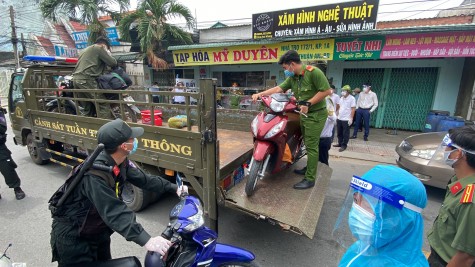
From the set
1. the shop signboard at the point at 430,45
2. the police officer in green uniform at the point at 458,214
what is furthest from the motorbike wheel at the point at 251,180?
the shop signboard at the point at 430,45

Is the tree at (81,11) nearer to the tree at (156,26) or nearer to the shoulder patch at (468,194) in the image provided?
the tree at (156,26)

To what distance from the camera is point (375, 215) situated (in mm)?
1227

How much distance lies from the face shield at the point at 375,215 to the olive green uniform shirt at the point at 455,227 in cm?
37

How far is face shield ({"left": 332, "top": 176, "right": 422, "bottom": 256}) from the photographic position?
1.15 m

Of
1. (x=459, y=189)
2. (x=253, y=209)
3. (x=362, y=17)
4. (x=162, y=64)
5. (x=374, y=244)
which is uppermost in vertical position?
(x=362, y=17)

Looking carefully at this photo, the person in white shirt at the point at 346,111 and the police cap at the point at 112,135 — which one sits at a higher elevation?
the police cap at the point at 112,135

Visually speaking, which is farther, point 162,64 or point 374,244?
point 162,64

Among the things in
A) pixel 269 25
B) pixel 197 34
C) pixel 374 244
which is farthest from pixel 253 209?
pixel 197 34

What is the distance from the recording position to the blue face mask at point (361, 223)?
126cm

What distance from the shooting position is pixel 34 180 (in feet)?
16.2

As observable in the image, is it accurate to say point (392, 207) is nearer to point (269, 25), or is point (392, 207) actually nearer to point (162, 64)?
point (269, 25)

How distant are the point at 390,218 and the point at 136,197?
327 cm

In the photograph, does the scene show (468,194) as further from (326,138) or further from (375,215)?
(326,138)

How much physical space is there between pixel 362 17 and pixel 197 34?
26.0 feet
